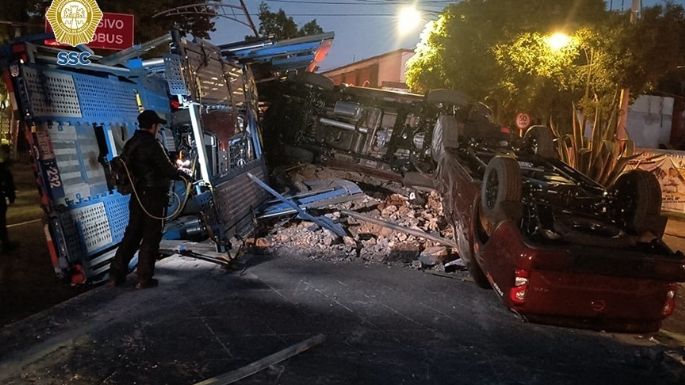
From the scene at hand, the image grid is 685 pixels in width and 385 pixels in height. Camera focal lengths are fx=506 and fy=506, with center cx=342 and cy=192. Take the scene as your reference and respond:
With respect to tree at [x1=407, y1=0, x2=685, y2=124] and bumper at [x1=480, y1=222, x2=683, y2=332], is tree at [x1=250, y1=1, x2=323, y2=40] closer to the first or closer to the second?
tree at [x1=407, y1=0, x2=685, y2=124]

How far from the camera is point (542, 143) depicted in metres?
7.61

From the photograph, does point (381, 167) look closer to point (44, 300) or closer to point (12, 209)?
point (44, 300)

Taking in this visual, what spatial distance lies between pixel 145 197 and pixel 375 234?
3644 mm

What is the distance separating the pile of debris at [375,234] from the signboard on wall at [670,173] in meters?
10.6

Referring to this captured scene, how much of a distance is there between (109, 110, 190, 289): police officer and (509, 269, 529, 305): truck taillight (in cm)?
329

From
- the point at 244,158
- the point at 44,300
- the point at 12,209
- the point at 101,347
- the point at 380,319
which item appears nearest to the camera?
the point at 101,347

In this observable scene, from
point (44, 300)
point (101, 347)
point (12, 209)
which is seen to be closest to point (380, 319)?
point (101, 347)

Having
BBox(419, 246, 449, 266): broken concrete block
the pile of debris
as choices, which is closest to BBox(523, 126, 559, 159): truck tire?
the pile of debris

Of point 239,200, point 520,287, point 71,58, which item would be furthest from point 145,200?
point 520,287

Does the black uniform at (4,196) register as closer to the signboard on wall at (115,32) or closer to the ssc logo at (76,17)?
the ssc logo at (76,17)

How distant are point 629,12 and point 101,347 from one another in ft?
52.3

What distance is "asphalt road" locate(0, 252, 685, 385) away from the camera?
354 centimetres

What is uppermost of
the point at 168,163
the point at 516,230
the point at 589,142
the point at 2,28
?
the point at 2,28

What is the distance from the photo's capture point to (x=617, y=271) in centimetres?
410
